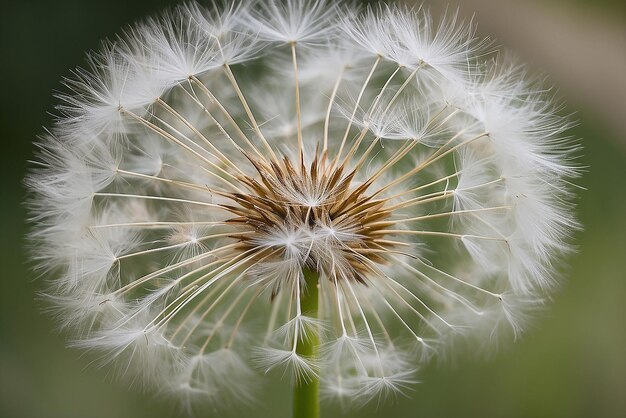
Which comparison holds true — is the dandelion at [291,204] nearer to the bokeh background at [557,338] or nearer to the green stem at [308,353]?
the green stem at [308,353]

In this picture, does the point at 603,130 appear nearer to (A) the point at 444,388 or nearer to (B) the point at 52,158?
(A) the point at 444,388

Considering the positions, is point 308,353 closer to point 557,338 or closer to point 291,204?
point 291,204

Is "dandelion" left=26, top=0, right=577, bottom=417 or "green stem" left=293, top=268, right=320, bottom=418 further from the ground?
"dandelion" left=26, top=0, right=577, bottom=417

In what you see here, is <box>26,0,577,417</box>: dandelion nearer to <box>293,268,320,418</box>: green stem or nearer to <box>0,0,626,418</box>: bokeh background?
<box>293,268,320,418</box>: green stem

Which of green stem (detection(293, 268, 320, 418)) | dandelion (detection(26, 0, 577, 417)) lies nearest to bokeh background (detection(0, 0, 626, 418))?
dandelion (detection(26, 0, 577, 417))

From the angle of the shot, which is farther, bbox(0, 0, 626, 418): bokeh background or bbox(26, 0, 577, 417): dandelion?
bbox(0, 0, 626, 418): bokeh background

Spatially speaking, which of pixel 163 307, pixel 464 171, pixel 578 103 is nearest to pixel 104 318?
pixel 163 307
